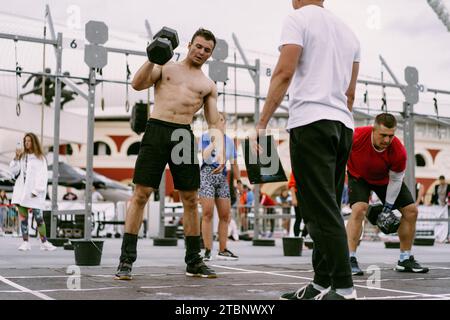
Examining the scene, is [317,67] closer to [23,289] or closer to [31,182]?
[23,289]

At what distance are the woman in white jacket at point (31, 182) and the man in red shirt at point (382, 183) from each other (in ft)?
16.1

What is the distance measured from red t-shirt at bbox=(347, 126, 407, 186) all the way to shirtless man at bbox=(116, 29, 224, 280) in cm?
145

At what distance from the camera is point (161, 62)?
4.82 metres

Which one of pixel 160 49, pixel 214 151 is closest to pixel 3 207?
pixel 214 151

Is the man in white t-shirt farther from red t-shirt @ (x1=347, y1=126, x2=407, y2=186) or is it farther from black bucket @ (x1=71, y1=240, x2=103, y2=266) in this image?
black bucket @ (x1=71, y1=240, x2=103, y2=266)

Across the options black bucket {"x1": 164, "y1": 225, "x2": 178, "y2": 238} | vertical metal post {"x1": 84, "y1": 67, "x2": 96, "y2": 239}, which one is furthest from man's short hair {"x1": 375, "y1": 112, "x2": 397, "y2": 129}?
black bucket {"x1": 164, "y1": 225, "x2": 178, "y2": 238}

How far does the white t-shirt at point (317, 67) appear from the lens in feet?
11.8

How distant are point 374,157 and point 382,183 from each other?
15.1 inches

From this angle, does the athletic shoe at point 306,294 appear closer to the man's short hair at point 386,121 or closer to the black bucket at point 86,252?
the man's short hair at point 386,121

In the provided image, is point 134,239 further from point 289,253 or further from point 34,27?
point 34,27

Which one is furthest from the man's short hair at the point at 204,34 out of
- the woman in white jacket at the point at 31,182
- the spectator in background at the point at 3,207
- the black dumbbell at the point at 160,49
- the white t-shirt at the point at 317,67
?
the spectator in background at the point at 3,207

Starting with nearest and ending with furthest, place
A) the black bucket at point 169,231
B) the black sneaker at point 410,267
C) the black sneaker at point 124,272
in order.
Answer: the black sneaker at point 124,272, the black sneaker at point 410,267, the black bucket at point 169,231

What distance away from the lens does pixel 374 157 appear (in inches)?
229

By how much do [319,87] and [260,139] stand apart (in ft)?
1.45
